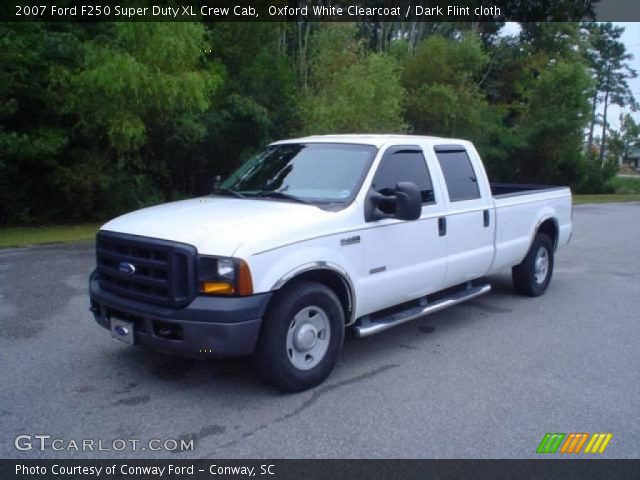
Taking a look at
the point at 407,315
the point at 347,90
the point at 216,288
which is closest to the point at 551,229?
the point at 407,315

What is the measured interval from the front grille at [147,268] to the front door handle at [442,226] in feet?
8.75

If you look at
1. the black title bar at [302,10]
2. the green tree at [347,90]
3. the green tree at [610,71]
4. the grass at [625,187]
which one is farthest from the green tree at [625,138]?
the green tree at [347,90]

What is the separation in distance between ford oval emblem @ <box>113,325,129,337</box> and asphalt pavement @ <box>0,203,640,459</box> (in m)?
0.45

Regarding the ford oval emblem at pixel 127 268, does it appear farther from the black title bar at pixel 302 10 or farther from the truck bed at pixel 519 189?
the black title bar at pixel 302 10

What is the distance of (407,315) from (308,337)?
1.25m

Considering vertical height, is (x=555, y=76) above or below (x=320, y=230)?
above

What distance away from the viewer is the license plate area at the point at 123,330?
4.57 metres

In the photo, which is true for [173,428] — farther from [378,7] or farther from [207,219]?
[378,7]

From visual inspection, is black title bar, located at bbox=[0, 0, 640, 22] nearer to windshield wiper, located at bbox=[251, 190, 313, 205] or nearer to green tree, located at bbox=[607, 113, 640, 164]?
windshield wiper, located at bbox=[251, 190, 313, 205]

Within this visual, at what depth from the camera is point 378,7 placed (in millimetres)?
29328

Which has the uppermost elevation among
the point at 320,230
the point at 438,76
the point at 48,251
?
the point at 438,76

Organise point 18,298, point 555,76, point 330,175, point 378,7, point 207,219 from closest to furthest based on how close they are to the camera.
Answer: point 207,219 < point 330,175 < point 18,298 < point 378,7 < point 555,76

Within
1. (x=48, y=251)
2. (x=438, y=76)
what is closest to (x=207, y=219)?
(x=48, y=251)
